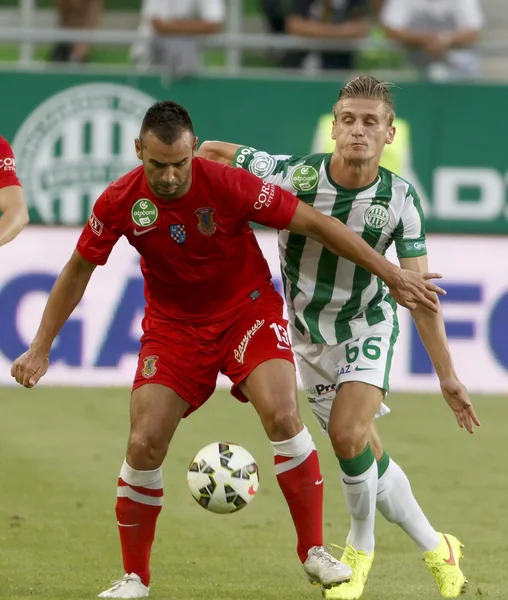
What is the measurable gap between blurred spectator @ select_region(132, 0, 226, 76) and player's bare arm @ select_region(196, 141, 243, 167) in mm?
5910

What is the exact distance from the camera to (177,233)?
5801 millimetres

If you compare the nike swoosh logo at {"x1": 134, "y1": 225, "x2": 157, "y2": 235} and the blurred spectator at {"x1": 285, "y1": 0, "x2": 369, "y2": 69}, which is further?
the blurred spectator at {"x1": 285, "y1": 0, "x2": 369, "y2": 69}

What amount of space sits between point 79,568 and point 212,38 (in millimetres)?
7584

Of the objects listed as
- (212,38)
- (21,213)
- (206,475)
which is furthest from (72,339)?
(206,475)

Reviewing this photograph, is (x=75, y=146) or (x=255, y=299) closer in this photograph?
(x=255, y=299)

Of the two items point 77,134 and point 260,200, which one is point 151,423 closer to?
point 260,200

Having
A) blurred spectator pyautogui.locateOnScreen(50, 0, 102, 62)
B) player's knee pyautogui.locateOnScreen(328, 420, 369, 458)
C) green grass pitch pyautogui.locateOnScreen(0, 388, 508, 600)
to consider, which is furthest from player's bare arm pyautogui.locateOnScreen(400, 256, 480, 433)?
blurred spectator pyautogui.locateOnScreen(50, 0, 102, 62)

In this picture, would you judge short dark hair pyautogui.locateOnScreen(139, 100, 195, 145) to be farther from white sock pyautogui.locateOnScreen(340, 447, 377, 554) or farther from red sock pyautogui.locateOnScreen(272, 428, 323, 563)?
white sock pyautogui.locateOnScreen(340, 447, 377, 554)

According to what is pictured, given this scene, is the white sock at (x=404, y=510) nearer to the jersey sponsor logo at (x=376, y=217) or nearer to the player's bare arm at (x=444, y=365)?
the player's bare arm at (x=444, y=365)

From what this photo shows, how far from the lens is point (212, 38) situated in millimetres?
12789

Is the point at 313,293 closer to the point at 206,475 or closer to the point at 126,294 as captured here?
the point at 206,475

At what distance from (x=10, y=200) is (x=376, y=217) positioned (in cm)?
189

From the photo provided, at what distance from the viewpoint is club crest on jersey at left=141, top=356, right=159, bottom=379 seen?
5.84 m

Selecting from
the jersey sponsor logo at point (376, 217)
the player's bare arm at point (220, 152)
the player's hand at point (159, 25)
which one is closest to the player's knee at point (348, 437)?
the jersey sponsor logo at point (376, 217)
